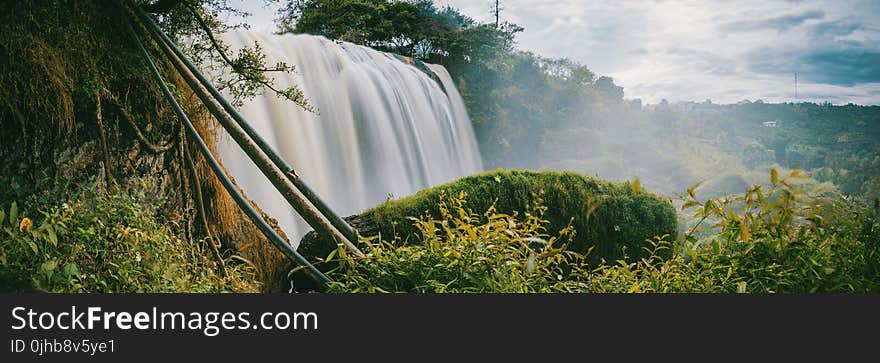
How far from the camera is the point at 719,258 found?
218 centimetres

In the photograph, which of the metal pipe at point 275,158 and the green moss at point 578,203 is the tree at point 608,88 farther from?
the metal pipe at point 275,158

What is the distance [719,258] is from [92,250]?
2.34m

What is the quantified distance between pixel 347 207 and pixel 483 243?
13.6 ft

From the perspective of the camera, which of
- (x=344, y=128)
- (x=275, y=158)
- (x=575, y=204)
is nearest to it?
(x=275, y=158)

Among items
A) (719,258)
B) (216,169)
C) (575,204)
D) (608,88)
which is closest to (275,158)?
(216,169)

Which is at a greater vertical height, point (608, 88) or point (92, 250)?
point (608, 88)

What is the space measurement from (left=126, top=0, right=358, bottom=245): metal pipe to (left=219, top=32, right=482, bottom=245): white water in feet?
5.83

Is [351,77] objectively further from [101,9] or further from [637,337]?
[637,337]

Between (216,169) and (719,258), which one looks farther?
(216,169)

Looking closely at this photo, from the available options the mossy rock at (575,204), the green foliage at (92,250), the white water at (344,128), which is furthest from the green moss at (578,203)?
the green foliage at (92,250)

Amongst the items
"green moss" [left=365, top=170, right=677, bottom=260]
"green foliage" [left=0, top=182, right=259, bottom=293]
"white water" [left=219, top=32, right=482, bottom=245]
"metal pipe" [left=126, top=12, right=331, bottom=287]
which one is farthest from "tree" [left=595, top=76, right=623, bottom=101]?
"green foliage" [left=0, top=182, right=259, bottom=293]

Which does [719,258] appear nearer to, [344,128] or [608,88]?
[344,128]

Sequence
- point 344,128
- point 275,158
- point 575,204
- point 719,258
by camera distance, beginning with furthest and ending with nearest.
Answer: point 344,128 → point 575,204 → point 275,158 → point 719,258

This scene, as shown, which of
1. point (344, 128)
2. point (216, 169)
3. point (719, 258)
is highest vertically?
point (344, 128)
